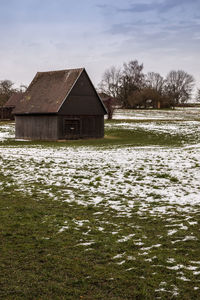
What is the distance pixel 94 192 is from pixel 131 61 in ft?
339

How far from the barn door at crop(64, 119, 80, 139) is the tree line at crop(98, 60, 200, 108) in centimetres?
5343

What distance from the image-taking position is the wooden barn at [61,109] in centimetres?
3797

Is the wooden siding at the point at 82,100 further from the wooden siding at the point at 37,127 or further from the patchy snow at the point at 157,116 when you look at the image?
the patchy snow at the point at 157,116

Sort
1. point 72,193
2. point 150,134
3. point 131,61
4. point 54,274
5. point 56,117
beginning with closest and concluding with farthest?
point 54,274, point 72,193, point 56,117, point 150,134, point 131,61

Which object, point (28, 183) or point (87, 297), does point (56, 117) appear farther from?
point (87, 297)

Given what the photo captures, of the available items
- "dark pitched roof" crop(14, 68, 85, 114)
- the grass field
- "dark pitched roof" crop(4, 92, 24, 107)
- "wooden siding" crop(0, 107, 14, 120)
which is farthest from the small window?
"dark pitched roof" crop(4, 92, 24, 107)

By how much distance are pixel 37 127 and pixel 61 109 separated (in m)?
3.85

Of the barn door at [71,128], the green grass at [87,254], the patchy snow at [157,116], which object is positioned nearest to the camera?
the green grass at [87,254]

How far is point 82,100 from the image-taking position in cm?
3922

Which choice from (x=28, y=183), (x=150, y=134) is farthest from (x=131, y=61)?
(x=28, y=183)

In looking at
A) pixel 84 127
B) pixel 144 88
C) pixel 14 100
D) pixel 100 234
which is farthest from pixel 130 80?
pixel 100 234

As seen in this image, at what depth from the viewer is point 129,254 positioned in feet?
20.2

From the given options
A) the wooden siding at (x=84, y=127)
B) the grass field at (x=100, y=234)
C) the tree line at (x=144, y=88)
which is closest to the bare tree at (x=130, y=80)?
the tree line at (x=144, y=88)

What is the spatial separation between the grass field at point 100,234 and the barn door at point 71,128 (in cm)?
2368
